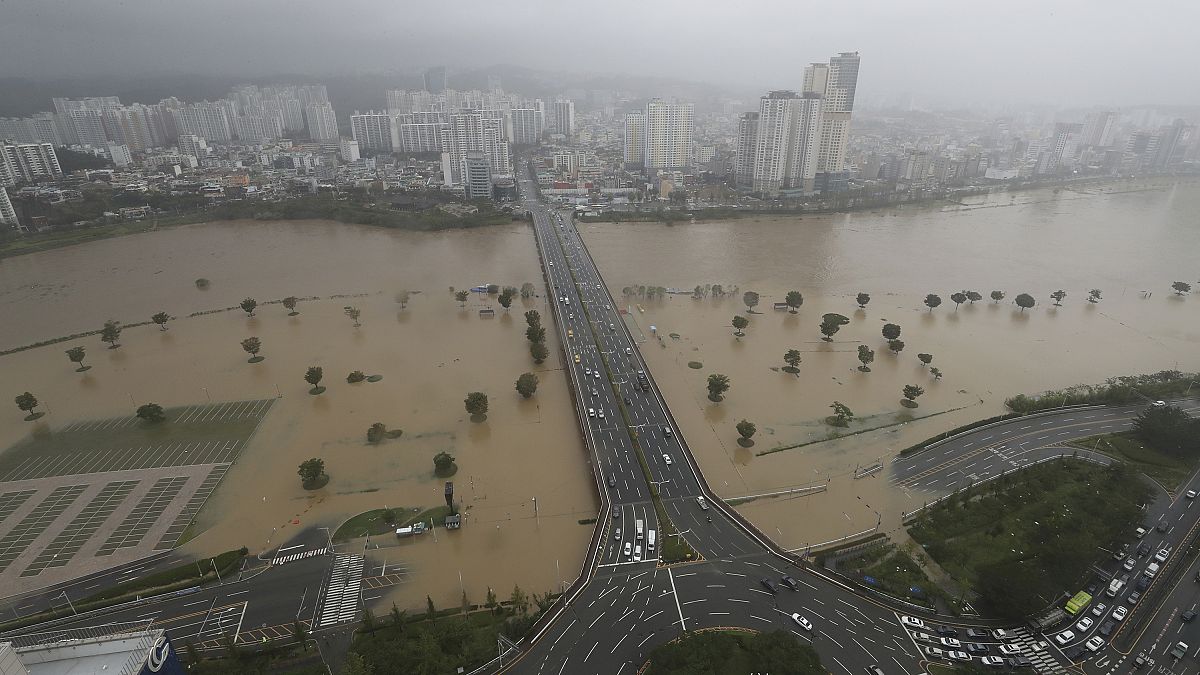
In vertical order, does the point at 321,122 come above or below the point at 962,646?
above

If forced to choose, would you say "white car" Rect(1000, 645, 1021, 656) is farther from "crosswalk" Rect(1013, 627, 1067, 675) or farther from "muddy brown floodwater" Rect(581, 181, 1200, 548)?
"muddy brown floodwater" Rect(581, 181, 1200, 548)

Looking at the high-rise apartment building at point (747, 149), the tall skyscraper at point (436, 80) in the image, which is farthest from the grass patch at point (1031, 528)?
the tall skyscraper at point (436, 80)

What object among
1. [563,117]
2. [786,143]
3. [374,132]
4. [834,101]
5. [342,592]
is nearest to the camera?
[342,592]

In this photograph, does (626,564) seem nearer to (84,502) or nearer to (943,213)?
(84,502)

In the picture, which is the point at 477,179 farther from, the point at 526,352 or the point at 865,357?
the point at 865,357

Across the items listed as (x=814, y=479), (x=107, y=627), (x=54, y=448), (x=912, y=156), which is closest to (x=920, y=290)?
(x=814, y=479)

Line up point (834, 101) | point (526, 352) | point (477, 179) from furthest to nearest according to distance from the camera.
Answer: point (834, 101) < point (477, 179) < point (526, 352)

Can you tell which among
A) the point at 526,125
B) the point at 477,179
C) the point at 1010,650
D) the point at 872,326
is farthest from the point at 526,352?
the point at 526,125
